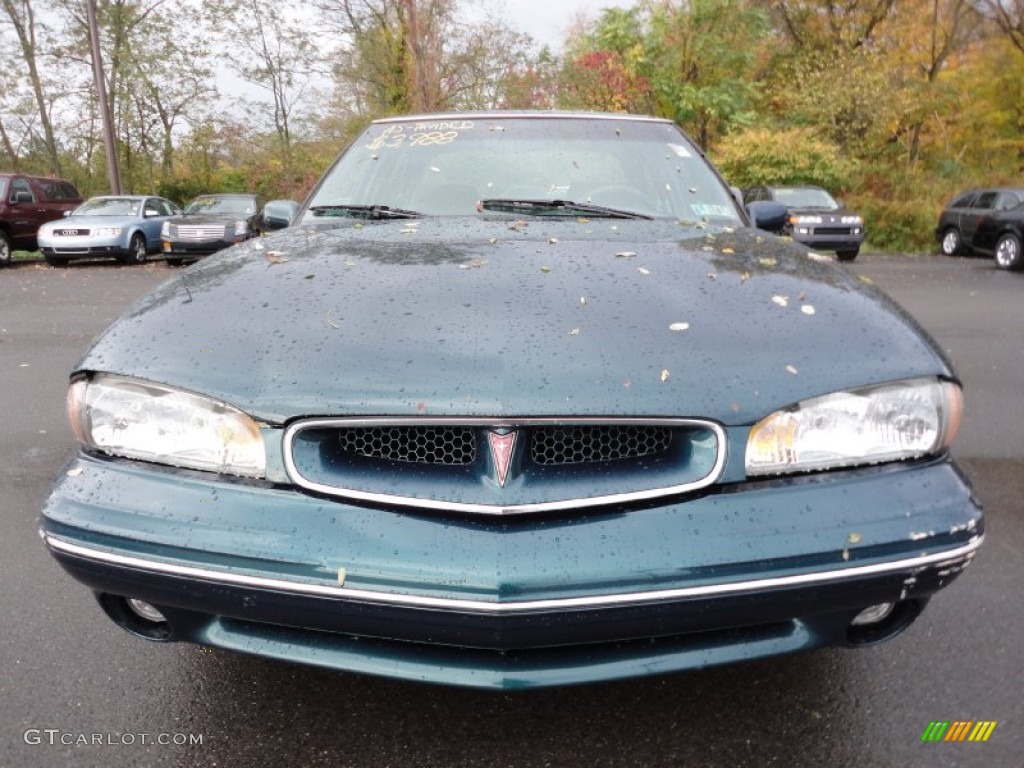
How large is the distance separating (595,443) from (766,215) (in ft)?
7.17

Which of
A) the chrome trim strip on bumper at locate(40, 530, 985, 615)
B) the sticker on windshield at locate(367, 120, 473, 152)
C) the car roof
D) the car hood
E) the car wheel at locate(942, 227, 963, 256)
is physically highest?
the car roof

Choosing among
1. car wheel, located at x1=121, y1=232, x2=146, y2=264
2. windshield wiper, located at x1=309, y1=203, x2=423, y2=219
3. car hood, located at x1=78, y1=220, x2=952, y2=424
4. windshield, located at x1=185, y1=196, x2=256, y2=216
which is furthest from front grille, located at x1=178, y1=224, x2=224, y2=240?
car hood, located at x1=78, y1=220, x2=952, y2=424

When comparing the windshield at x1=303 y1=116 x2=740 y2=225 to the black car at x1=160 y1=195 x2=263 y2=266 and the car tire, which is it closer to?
the black car at x1=160 y1=195 x2=263 y2=266

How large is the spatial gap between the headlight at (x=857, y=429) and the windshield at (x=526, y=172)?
4.41ft

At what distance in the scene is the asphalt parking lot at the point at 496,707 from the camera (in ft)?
5.94

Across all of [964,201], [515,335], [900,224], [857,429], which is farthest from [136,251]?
[900,224]

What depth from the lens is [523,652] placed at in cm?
150

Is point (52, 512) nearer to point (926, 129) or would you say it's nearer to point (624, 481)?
point (624, 481)

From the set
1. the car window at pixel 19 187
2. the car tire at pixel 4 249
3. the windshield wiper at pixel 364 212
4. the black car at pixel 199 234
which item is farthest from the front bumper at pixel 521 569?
the car window at pixel 19 187

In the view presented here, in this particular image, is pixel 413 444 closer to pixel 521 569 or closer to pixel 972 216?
Result: pixel 521 569

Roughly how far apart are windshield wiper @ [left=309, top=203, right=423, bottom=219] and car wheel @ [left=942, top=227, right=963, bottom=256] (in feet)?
56.2

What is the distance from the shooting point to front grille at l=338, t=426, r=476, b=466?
1.53m

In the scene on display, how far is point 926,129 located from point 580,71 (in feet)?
41.5

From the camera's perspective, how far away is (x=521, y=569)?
4.54 feet
